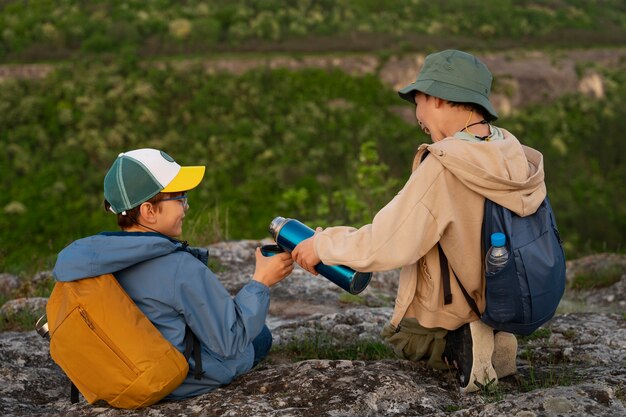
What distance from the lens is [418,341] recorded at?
3.39 metres

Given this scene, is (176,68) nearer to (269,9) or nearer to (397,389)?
(269,9)

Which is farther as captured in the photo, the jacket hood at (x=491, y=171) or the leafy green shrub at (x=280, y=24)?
the leafy green shrub at (x=280, y=24)

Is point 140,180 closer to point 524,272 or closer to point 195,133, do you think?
point 524,272

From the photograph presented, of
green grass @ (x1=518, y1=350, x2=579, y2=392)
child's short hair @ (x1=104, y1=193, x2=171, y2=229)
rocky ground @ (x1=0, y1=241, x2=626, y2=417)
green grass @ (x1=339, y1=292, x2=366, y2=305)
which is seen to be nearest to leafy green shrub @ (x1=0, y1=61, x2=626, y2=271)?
green grass @ (x1=339, y1=292, x2=366, y2=305)

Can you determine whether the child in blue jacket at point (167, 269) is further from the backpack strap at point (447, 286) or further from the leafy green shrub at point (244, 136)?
the leafy green shrub at point (244, 136)

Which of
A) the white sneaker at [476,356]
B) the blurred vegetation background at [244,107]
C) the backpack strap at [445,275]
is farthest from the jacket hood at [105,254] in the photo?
the blurred vegetation background at [244,107]

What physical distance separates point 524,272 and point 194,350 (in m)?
1.33

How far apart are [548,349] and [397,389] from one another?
1.25m

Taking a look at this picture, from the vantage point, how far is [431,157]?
9.62ft

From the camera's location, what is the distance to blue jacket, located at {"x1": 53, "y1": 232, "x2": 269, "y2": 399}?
2857 millimetres

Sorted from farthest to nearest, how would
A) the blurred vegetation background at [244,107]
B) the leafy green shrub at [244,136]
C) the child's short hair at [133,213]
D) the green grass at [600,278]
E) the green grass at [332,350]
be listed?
the blurred vegetation background at [244,107], the leafy green shrub at [244,136], the green grass at [600,278], the green grass at [332,350], the child's short hair at [133,213]

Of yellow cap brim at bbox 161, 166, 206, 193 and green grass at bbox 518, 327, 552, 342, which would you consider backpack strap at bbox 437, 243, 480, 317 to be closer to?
yellow cap brim at bbox 161, 166, 206, 193

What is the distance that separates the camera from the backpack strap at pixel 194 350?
2977 millimetres

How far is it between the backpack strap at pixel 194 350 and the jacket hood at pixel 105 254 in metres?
0.35
